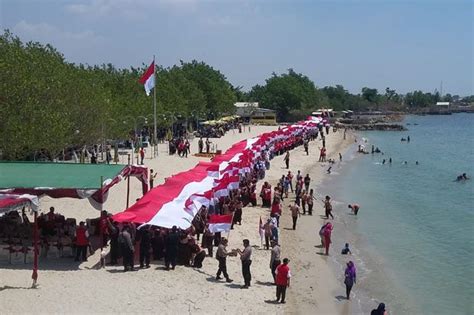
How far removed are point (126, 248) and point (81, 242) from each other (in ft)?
4.72

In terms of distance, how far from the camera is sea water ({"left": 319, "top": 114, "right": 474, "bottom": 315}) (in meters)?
18.5

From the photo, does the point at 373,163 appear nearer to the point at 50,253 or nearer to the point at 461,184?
the point at 461,184

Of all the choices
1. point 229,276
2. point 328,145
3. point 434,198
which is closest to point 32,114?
point 229,276

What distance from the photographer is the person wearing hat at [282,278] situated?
15.0m

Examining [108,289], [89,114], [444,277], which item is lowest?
[444,277]

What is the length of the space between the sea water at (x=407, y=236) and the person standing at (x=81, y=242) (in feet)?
25.3

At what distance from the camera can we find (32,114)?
24.6 metres

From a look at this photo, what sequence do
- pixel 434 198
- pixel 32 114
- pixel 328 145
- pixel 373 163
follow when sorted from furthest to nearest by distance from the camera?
1. pixel 328 145
2. pixel 373 163
3. pixel 434 198
4. pixel 32 114

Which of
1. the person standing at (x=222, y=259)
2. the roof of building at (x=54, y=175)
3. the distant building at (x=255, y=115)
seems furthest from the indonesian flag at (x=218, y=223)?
the distant building at (x=255, y=115)

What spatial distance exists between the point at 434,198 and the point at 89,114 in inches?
896

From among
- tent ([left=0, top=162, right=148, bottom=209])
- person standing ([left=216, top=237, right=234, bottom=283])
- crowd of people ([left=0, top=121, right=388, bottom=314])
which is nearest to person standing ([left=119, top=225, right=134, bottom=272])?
crowd of people ([left=0, top=121, right=388, bottom=314])

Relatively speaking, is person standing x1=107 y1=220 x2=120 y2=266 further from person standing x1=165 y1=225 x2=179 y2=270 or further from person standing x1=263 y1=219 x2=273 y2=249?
person standing x1=263 y1=219 x2=273 y2=249

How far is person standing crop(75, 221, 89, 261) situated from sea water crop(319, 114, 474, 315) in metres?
7.72

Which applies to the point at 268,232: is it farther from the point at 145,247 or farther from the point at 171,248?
the point at 145,247
